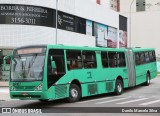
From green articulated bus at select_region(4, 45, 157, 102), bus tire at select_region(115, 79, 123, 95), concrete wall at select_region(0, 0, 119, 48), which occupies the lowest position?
bus tire at select_region(115, 79, 123, 95)

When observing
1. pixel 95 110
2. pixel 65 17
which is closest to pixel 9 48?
pixel 65 17

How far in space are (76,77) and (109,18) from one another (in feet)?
139

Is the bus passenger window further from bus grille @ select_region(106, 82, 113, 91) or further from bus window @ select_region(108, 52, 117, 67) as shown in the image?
bus grille @ select_region(106, 82, 113, 91)

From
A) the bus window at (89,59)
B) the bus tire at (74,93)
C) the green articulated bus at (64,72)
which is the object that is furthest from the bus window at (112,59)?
the bus tire at (74,93)

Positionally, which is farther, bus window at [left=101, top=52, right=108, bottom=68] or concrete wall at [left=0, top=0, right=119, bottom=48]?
concrete wall at [left=0, top=0, right=119, bottom=48]

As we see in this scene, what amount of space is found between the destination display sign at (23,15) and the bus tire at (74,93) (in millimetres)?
21511

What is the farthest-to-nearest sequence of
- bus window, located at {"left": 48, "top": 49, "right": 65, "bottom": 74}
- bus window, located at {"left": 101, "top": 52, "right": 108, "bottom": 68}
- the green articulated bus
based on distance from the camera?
bus window, located at {"left": 101, "top": 52, "right": 108, "bottom": 68}
bus window, located at {"left": 48, "top": 49, "right": 65, "bottom": 74}
the green articulated bus

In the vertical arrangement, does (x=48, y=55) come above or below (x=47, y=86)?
above

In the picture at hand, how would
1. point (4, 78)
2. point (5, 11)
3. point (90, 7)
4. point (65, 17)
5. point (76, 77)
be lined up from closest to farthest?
point (76, 77) < point (4, 78) < point (5, 11) < point (65, 17) < point (90, 7)

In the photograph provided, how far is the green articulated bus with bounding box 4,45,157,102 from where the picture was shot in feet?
55.0

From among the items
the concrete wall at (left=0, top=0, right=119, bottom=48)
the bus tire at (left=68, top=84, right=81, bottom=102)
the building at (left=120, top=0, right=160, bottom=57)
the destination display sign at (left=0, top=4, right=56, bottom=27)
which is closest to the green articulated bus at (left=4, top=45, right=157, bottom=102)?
the bus tire at (left=68, top=84, right=81, bottom=102)

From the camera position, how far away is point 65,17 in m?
45.4

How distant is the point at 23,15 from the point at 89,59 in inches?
804

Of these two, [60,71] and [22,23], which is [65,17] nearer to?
[22,23]
